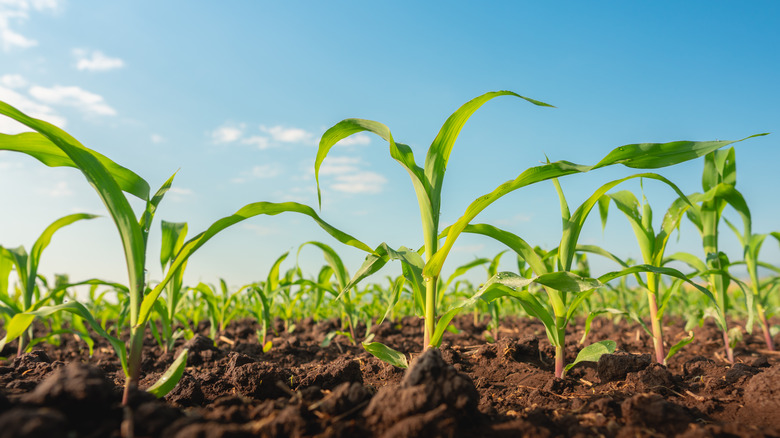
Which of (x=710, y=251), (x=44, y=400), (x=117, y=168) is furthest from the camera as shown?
(x=710, y=251)

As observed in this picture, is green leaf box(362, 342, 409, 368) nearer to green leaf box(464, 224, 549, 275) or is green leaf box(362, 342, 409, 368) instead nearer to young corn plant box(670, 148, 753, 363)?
green leaf box(464, 224, 549, 275)

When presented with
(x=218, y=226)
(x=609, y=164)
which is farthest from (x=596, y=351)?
(x=218, y=226)

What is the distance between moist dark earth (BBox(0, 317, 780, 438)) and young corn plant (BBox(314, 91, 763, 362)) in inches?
17.8

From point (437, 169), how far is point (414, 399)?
1.07 metres

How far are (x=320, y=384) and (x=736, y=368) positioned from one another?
7.11ft

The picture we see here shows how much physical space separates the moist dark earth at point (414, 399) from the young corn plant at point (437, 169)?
0.45 m

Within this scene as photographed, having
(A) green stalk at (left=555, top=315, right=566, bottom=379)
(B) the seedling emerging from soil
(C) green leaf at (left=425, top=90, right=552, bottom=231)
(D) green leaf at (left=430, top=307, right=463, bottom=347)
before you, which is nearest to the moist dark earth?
(A) green stalk at (left=555, top=315, right=566, bottom=379)

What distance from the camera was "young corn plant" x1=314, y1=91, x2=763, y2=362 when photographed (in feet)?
6.16

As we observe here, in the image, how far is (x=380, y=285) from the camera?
5.96 metres

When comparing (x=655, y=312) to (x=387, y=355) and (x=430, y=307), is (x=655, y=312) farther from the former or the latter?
(x=387, y=355)

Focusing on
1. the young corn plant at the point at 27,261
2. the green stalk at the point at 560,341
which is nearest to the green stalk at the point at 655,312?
the green stalk at the point at 560,341

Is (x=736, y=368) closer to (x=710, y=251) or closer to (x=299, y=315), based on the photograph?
(x=710, y=251)

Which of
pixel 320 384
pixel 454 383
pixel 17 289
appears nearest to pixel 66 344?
pixel 17 289

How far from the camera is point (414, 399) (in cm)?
134
